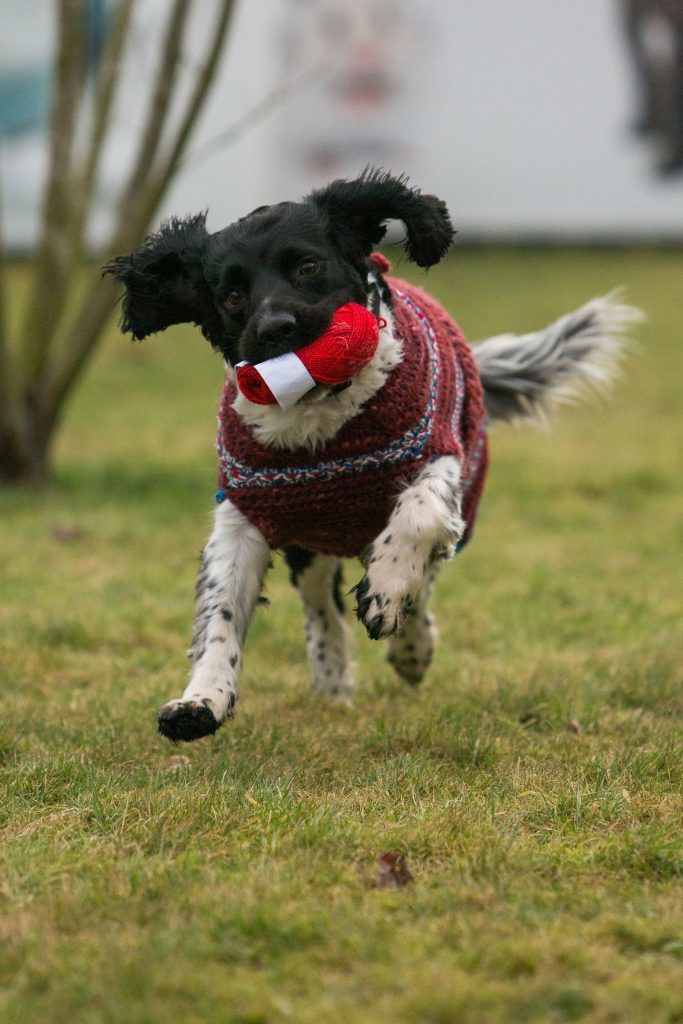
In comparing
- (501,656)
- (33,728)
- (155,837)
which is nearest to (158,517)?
(501,656)

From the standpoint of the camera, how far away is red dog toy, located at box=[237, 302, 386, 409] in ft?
11.6

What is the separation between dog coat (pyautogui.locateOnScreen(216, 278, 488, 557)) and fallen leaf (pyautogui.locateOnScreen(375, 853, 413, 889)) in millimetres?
1121

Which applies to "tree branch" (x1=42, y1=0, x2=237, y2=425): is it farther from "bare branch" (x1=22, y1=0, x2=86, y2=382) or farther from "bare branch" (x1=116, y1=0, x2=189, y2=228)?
"bare branch" (x1=22, y1=0, x2=86, y2=382)

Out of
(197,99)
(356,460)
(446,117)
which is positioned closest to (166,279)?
(356,460)

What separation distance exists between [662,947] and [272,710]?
2009 millimetres

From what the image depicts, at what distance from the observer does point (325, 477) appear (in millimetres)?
3789

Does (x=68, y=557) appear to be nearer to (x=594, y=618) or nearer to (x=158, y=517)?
(x=158, y=517)

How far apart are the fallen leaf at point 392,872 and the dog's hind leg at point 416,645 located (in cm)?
165

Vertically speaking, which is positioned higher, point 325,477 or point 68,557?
point 325,477

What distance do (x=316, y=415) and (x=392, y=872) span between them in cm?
130

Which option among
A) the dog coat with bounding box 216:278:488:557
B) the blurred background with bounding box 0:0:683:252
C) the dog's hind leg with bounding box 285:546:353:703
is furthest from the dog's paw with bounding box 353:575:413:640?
the blurred background with bounding box 0:0:683:252

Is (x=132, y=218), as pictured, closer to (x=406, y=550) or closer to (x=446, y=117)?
(x=406, y=550)

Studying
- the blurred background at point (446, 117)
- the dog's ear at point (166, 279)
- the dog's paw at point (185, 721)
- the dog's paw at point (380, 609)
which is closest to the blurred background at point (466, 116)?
the blurred background at point (446, 117)

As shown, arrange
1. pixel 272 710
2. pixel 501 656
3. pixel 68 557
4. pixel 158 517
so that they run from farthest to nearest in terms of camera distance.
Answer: pixel 158 517 < pixel 68 557 < pixel 501 656 < pixel 272 710
